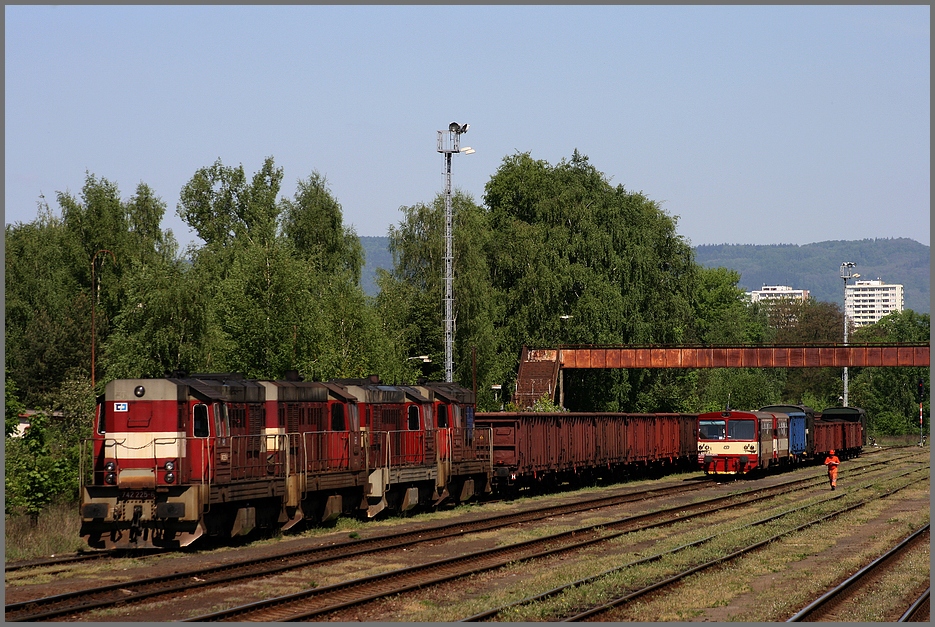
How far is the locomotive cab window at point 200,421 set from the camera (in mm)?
23422

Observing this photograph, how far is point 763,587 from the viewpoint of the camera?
18.6 meters

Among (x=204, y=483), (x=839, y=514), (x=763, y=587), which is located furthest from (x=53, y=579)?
(x=839, y=514)

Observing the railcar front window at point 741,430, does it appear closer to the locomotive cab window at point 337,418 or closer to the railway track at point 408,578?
the railway track at point 408,578

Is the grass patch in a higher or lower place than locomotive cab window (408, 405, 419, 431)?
lower

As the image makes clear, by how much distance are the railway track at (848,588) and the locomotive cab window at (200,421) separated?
498 inches

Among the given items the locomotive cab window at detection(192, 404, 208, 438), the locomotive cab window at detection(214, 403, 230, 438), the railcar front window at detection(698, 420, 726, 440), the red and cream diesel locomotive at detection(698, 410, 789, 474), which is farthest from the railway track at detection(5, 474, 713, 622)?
the railcar front window at detection(698, 420, 726, 440)

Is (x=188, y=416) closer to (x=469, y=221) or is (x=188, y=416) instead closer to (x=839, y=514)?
(x=839, y=514)

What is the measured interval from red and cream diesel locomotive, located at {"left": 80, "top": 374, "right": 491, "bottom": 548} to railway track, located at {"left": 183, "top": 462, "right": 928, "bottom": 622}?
5.32 metres

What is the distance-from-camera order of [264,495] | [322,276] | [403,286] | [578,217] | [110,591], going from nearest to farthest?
1. [110,591]
2. [264,495]
3. [322,276]
4. [403,286]
5. [578,217]

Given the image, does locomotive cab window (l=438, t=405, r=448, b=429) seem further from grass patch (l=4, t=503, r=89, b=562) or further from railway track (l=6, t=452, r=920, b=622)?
grass patch (l=4, t=503, r=89, b=562)

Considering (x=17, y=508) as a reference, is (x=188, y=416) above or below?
above

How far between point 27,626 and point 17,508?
16934 mm

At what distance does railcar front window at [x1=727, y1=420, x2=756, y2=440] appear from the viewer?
48062 millimetres

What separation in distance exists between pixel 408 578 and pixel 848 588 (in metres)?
7.21
